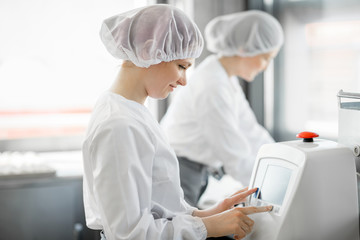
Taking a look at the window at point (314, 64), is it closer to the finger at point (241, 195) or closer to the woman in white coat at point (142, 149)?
the finger at point (241, 195)

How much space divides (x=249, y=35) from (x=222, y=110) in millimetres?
438

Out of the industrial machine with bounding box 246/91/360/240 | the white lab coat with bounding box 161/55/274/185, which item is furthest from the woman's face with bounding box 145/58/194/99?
the white lab coat with bounding box 161/55/274/185

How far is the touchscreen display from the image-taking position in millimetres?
1131

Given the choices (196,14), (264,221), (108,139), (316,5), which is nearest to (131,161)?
(108,139)

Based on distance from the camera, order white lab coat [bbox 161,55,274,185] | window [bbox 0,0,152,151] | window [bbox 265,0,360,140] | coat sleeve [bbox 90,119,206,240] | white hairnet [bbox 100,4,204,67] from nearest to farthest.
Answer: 1. coat sleeve [bbox 90,119,206,240]
2. white hairnet [bbox 100,4,204,67]
3. white lab coat [bbox 161,55,274,185]
4. window [bbox 265,0,360,140]
5. window [bbox 0,0,152,151]

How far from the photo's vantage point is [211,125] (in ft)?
6.62

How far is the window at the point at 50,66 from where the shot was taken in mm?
2891

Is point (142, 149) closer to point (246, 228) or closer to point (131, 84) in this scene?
point (131, 84)

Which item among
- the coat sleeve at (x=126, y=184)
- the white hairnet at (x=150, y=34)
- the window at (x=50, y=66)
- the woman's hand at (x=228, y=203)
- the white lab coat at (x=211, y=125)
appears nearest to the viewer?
the coat sleeve at (x=126, y=184)

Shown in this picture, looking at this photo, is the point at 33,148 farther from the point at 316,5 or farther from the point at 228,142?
the point at 316,5

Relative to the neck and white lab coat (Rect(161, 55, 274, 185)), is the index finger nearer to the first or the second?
the neck

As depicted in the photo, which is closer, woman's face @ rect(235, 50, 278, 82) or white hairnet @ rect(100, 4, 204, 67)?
white hairnet @ rect(100, 4, 204, 67)

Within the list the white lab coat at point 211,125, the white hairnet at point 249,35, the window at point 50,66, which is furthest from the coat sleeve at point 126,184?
the window at point 50,66

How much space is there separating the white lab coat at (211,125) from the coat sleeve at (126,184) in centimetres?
90
